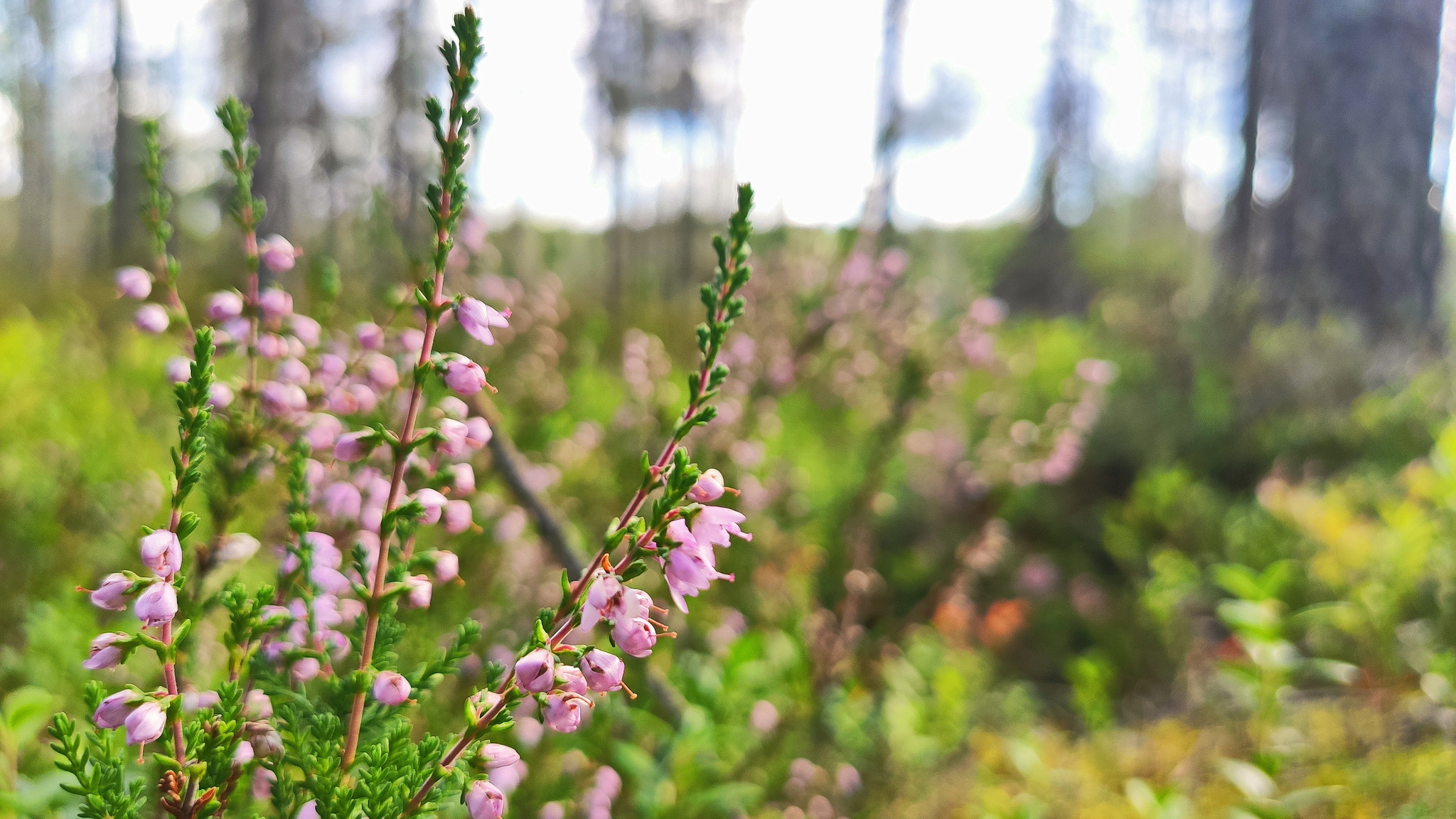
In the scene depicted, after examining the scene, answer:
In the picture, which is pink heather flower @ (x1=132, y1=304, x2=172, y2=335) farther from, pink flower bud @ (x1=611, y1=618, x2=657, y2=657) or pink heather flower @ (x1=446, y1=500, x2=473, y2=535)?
pink flower bud @ (x1=611, y1=618, x2=657, y2=657)

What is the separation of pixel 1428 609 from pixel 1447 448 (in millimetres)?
515

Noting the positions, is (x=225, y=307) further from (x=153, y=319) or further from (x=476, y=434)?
(x=476, y=434)

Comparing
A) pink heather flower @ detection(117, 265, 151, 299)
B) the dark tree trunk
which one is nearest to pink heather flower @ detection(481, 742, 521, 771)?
pink heather flower @ detection(117, 265, 151, 299)

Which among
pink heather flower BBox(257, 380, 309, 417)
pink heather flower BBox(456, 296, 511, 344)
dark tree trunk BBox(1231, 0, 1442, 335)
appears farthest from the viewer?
dark tree trunk BBox(1231, 0, 1442, 335)

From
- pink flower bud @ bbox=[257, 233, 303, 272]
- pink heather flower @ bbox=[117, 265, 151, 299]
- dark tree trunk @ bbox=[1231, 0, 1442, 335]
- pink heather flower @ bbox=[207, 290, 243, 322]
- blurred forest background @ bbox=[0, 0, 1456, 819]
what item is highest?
dark tree trunk @ bbox=[1231, 0, 1442, 335]

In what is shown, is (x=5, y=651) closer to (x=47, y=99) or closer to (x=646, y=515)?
(x=646, y=515)

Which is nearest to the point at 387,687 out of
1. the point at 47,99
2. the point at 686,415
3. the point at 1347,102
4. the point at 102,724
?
the point at 102,724

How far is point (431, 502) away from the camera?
0.76 m

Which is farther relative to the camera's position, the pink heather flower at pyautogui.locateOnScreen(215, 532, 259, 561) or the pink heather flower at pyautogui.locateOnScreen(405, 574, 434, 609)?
the pink heather flower at pyautogui.locateOnScreen(215, 532, 259, 561)

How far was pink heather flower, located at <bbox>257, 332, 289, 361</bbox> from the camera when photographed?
0.97m

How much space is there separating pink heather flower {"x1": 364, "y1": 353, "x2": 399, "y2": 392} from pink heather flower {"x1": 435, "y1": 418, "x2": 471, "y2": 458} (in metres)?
0.24

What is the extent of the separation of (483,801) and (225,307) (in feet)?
2.32

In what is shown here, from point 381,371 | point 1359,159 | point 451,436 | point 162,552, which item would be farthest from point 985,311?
point 1359,159

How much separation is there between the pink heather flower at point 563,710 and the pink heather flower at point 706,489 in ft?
0.64
